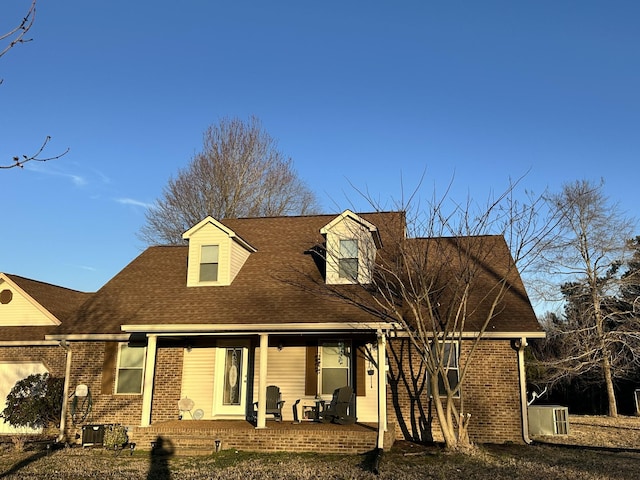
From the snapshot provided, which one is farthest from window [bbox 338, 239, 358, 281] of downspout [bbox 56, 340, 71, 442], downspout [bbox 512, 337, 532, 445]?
downspout [bbox 56, 340, 71, 442]

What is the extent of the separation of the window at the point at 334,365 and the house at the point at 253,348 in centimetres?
3

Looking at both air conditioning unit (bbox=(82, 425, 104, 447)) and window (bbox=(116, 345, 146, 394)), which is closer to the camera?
air conditioning unit (bbox=(82, 425, 104, 447))

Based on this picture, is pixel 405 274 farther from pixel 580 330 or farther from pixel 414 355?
pixel 580 330

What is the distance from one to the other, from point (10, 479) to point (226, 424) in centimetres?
460

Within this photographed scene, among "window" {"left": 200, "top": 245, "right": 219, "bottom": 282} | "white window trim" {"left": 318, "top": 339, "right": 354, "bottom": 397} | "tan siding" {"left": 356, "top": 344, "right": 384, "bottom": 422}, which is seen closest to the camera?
"tan siding" {"left": 356, "top": 344, "right": 384, "bottom": 422}

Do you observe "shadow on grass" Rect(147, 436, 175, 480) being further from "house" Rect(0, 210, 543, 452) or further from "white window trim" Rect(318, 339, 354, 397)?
"white window trim" Rect(318, 339, 354, 397)

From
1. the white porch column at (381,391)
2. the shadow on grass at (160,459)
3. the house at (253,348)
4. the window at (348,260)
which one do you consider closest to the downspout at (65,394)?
the house at (253,348)

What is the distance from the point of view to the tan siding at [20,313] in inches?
662

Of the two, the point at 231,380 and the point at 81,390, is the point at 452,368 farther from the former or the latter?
the point at 81,390

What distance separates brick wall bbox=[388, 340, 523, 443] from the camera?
40.5 feet

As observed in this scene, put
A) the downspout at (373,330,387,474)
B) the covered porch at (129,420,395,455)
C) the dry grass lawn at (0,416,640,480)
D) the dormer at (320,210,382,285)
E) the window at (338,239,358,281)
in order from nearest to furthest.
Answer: the dry grass lawn at (0,416,640,480) → the downspout at (373,330,387,474) → the covered porch at (129,420,395,455) → the dormer at (320,210,382,285) → the window at (338,239,358,281)

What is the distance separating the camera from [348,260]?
1461 cm

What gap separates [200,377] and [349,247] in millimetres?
5274

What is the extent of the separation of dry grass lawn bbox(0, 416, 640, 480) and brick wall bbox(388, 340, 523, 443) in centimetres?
66
